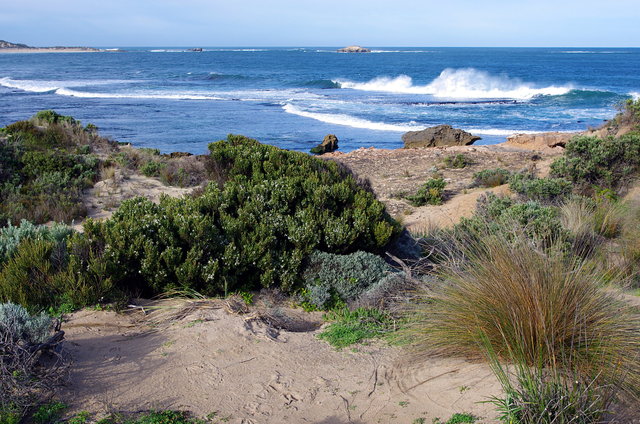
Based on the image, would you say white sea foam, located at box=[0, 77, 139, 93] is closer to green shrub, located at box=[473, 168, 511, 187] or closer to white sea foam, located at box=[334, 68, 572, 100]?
white sea foam, located at box=[334, 68, 572, 100]

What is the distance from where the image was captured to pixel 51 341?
13.3ft

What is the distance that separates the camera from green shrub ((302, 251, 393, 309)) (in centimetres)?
579

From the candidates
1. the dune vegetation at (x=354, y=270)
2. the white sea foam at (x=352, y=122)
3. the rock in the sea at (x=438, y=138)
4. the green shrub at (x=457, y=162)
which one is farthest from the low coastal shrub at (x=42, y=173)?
the white sea foam at (x=352, y=122)

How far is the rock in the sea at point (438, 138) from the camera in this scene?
24.3 meters

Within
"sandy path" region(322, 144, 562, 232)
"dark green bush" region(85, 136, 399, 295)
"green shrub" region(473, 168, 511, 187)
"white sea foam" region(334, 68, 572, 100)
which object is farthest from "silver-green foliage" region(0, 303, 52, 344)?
"white sea foam" region(334, 68, 572, 100)

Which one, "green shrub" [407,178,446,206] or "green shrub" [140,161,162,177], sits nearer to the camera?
"green shrub" [407,178,446,206]

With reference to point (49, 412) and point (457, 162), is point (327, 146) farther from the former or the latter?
point (49, 412)

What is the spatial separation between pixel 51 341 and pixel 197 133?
2417 centimetres

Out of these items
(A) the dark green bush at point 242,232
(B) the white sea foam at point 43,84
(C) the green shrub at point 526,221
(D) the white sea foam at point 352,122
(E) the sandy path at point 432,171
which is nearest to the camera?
(A) the dark green bush at point 242,232

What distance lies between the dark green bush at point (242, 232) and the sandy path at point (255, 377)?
0.88 meters

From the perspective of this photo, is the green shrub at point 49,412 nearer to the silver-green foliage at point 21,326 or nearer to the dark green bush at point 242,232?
the silver-green foliage at point 21,326

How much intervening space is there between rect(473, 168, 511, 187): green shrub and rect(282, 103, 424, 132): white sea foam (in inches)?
581

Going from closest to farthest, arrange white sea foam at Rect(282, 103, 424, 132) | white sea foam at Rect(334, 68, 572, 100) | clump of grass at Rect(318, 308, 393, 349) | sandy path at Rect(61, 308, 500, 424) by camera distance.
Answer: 1. sandy path at Rect(61, 308, 500, 424)
2. clump of grass at Rect(318, 308, 393, 349)
3. white sea foam at Rect(282, 103, 424, 132)
4. white sea foam at Rect(334, 68, 572, 100)

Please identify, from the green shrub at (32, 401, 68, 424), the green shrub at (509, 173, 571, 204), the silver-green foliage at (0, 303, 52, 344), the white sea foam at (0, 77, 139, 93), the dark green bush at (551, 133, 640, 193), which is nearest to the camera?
the green shrub at (32, 401, 68, 424)
